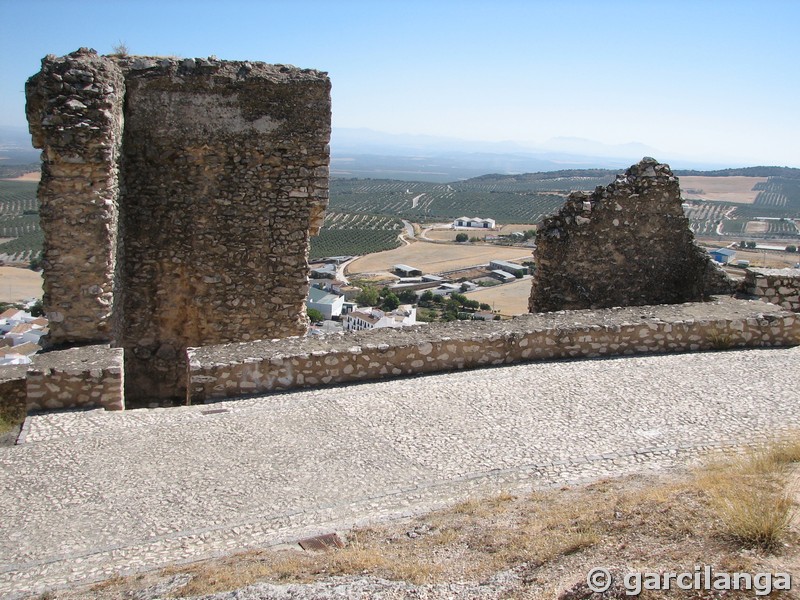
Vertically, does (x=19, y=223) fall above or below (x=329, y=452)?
below

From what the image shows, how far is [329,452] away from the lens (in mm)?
4941

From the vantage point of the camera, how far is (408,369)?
6621 millimetres

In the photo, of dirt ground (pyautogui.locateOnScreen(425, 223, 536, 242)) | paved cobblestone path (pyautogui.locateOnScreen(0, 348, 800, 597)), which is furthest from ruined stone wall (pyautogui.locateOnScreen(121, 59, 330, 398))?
dirt ground (pyautogui.locateOnScreen(425, 223, 536, 242))

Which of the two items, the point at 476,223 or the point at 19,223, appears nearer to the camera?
the point at 19,223

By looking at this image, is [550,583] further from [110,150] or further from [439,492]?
[110,150]

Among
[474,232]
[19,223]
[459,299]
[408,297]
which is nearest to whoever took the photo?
[459,299]

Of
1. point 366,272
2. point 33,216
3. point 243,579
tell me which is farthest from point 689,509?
point 33,216

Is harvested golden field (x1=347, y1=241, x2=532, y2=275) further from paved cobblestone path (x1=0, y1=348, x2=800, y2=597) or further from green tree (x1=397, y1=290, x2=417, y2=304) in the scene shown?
paved cobblestone path (x1=0, y1=348, x2=800, y2=597)

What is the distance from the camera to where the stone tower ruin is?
7.46 metres

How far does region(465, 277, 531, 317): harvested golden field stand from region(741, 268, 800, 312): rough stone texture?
84.1ft

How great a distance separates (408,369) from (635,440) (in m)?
2.31

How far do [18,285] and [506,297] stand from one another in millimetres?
31153

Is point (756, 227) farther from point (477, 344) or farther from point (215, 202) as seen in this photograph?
point (215, 202)

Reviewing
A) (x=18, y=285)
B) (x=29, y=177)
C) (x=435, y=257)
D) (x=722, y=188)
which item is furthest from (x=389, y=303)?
(x=29, y=177)
